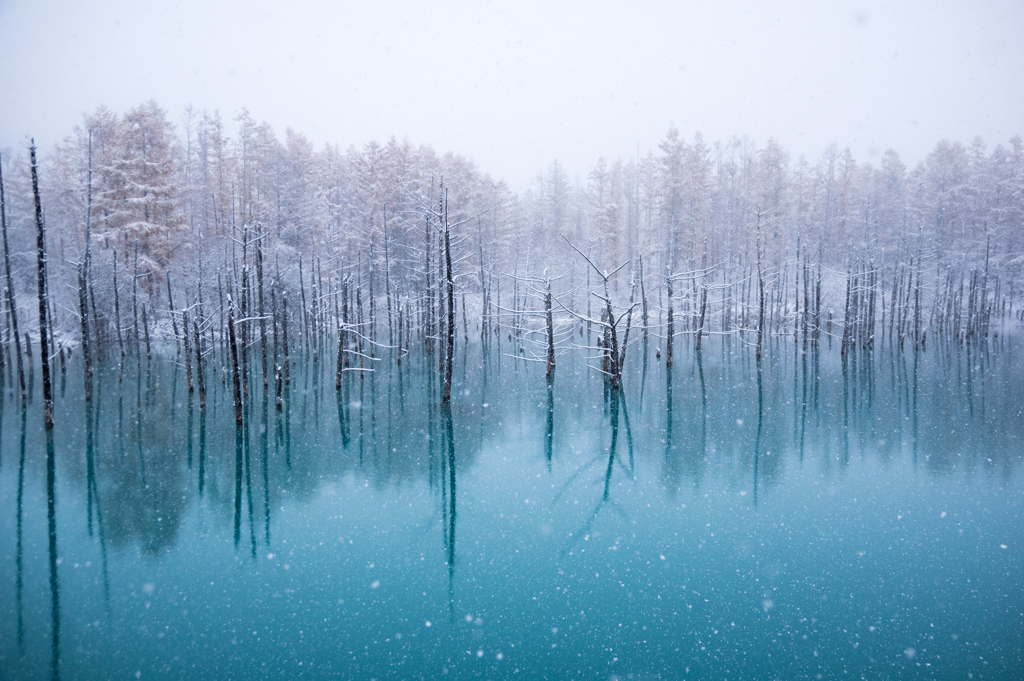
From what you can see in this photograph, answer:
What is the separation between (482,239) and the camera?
49.2m

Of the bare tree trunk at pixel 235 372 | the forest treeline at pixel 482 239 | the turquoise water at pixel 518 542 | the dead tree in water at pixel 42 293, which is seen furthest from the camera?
the forest treeline at pixel 482 239

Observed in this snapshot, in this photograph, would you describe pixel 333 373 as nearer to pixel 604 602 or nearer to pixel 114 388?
pixel 114 388

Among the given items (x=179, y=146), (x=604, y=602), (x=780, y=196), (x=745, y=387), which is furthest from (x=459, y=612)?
(x=780, y=196)

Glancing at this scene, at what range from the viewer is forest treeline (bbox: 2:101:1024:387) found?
32.3 meters

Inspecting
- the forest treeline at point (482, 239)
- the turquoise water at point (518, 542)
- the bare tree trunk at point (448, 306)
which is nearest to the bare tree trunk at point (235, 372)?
the turquoise water at point (518, 542)

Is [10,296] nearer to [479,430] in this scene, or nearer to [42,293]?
[42,293]

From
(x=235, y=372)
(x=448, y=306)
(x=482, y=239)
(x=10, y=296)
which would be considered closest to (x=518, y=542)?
(x=448, y=306)

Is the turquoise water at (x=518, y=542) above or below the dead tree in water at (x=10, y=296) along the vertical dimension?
below

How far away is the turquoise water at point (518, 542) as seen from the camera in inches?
260

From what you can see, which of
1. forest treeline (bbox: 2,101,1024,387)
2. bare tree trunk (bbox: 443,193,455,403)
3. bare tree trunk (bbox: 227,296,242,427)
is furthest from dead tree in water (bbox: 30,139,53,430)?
forest treeline (bbox: 2,101,1024,387)

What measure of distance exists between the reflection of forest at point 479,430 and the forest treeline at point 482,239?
5.83 m

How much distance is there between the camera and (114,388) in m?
22.6

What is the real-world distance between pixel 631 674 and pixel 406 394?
17.2 m

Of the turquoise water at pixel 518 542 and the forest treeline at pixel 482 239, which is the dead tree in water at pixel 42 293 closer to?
the turquoise water at pixel 518 542
